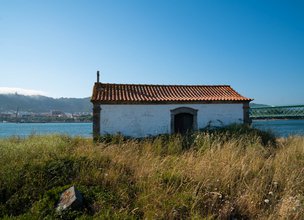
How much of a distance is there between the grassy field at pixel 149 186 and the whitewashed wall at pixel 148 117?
6583 mm

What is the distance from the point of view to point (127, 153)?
7.20 metres

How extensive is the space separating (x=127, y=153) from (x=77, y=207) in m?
3.13

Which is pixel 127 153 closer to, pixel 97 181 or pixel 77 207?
pixel 97 181

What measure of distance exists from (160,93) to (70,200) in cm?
1135

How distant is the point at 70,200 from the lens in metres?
4.14

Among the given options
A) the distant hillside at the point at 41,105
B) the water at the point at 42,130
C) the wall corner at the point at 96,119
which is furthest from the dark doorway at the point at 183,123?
the distant hillside at the point at 41,105

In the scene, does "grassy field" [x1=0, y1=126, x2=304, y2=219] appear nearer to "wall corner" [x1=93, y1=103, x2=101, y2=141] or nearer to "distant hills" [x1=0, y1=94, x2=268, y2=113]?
"wall corner" [x1=93, y1=103, x2=101, y2=141]

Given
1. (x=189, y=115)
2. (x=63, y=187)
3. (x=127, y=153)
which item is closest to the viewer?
(x=63, y=187)

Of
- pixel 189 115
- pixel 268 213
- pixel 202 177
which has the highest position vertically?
pixel 189 115

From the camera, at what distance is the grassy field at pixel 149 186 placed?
13.3 feet

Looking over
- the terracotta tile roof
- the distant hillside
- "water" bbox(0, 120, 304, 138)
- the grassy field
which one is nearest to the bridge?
"water" bbox(0, 120, 304, 138)

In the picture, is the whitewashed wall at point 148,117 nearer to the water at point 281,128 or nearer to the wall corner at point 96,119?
the wall corner at point 96,119

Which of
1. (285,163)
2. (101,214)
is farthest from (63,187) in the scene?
(285,163)

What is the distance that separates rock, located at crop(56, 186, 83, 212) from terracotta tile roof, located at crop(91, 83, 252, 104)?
8.63 metres
